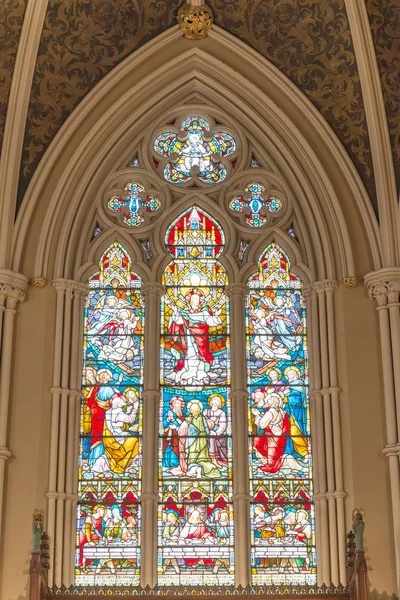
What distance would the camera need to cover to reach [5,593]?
14391 mm

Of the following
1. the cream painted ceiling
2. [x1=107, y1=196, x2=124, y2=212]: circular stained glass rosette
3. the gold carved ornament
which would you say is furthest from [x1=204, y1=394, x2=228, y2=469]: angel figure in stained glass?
the gold carved ornament

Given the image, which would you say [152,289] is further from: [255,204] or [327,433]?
[327,433]

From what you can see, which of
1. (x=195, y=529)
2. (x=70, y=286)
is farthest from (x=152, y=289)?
(x=195, y=529)

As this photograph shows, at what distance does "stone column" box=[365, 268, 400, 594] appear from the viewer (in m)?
14.9

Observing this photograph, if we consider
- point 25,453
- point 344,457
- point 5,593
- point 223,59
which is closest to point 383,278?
point 344,457

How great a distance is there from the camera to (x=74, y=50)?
54.3ft

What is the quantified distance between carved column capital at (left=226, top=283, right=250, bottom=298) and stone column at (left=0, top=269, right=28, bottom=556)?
2628mm

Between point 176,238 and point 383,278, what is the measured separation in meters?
2.90

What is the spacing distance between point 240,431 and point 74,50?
5.45m

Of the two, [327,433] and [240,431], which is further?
[240,431]

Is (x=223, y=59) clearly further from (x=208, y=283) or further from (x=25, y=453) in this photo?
(x=25, y=453)

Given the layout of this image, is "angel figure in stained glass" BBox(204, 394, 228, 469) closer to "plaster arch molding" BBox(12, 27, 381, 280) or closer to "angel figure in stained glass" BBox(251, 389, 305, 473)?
"angel figure in stained glass" BBox(251, 389, 305, 473)

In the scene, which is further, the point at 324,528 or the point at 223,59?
the point at 223,59

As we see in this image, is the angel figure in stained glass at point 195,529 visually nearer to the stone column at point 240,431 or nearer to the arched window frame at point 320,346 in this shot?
the stone column at point 240,431
